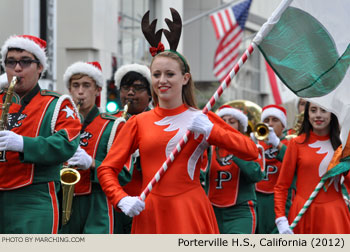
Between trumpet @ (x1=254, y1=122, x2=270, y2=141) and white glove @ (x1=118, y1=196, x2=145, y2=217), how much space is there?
5.52 m

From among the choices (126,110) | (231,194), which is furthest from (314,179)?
(126,110)

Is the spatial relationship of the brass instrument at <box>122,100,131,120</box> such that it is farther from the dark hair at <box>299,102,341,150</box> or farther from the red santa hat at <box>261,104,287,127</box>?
the red santa hat at <box>261,104,287,127</box>

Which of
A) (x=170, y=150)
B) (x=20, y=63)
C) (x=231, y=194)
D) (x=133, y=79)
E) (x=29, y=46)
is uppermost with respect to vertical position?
(x=29, y=46)

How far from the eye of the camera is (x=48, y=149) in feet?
20.4

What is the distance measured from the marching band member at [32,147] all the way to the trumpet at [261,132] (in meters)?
4.75

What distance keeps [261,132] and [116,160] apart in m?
5.35

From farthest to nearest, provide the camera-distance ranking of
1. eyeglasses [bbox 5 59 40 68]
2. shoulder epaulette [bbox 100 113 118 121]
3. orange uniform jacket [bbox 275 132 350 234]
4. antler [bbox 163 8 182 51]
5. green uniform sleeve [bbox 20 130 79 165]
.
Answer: shoulder epaulette [bbox 100 113 118 121] < orange uniform jacket [bbox 275 132 350 234] < eyeglasses [bbox 5 59 40 68] < antler [bbox 163 8 182 51] < green uniform sleeve [bbox 20 130 79 165]

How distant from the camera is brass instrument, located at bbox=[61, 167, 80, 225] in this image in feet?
24.6

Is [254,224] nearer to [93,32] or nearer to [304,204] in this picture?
[304,204]

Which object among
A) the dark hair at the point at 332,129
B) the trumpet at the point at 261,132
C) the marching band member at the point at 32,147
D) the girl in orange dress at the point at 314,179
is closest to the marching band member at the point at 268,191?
the trumpet at the point at 261,132

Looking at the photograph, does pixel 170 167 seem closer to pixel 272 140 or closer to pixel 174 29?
pixel 174 29

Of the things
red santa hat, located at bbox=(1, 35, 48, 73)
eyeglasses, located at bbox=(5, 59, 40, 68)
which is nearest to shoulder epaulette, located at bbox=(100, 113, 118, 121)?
red santa hat, located at bbox=(1, 35, 48, 73)

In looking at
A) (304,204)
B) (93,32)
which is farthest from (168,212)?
(93,32)

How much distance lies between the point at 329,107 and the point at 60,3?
656 inches
